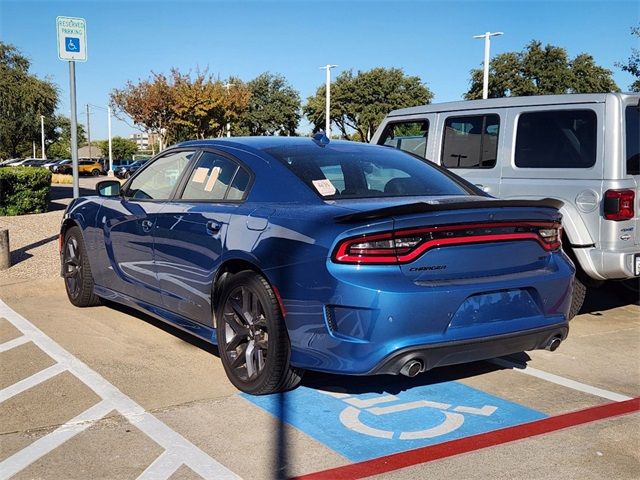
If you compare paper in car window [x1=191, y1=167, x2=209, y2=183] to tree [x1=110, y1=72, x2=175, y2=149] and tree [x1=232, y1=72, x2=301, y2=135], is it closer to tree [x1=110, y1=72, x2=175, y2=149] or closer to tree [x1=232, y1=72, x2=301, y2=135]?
tree [x1=110, y1=72, x2=175, y2=149]

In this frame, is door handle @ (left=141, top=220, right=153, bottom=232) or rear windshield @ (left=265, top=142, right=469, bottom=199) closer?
rear windshield @ (left=265, top=142, right=469, bottom=199)

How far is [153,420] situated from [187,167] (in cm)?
204

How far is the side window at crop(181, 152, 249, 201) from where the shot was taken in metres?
4.65

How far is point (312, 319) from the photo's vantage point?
12.2 ft

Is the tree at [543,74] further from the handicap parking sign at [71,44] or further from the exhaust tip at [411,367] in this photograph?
the exhaust tip at [411,367]

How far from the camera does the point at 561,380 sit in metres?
4.77

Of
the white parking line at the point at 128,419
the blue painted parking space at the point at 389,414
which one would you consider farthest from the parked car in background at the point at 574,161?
the white parking line at the point at 128,419

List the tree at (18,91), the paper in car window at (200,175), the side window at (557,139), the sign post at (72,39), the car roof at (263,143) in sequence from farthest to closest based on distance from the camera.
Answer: the tree at (18,91) < the sign post at (72,39) < the side window at (557,139) < the paper in car window at (200,175) < the car roof at (263,143)

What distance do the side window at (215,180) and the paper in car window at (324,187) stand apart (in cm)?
54

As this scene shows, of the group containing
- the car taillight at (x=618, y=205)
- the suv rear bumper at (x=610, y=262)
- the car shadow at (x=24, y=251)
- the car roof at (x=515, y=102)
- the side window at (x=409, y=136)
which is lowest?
the car shadow at (x=24, y=251)

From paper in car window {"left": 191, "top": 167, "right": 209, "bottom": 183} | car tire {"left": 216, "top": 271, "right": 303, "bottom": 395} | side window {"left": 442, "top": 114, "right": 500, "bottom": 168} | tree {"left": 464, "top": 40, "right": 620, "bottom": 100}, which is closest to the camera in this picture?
car tire {"left": 216, "top": 271, "right": 303, "bottom": 395}

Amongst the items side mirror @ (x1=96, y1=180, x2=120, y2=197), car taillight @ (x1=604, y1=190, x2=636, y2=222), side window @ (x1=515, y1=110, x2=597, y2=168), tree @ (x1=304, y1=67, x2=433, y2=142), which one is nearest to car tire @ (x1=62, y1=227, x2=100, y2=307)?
side mirror @ (x1=96, y1=180, x2=120, y2=197)

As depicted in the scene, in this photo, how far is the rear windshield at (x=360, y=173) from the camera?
4.41 meters

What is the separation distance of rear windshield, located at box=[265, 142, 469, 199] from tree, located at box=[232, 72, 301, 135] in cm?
4997
